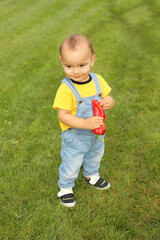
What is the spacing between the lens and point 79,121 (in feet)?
7.16

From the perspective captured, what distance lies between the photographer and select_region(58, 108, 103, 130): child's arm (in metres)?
2.13

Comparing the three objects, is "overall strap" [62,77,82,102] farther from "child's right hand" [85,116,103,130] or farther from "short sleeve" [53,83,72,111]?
"child's right hand" [85,116,103,130]

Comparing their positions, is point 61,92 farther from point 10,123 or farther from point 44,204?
point 10,123

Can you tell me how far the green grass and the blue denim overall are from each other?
0.36 metres

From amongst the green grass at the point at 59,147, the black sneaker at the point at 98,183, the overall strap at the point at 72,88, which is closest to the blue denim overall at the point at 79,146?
the overall strap at the point at 72,88

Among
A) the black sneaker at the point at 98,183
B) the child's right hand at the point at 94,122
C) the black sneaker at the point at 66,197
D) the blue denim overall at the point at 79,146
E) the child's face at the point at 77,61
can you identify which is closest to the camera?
the child's face at the point at 77,61

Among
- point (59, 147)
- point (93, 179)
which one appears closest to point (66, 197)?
point (93, 179)

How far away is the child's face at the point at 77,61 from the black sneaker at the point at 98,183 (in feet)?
4.72

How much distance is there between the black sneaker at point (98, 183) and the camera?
115 inches

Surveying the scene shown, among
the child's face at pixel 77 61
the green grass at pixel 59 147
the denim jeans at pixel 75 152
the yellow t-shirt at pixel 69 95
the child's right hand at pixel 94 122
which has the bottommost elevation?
the green grass at pixel 59 147

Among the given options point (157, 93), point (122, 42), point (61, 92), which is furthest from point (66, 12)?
point (61, 92)

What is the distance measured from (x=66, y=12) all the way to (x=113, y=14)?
262 cm

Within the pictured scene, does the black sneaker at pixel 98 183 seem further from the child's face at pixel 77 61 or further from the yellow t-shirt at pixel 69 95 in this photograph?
the child's face at pixel 77 61

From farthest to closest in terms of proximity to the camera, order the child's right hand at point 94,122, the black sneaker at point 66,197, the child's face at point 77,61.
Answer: the black sneaker at point 66,197, the child's right hand at point 94,122, the child's face at point 77,61
